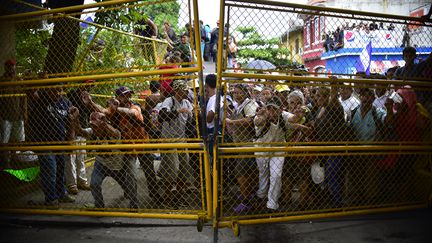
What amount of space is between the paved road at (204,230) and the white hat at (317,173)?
577 mm

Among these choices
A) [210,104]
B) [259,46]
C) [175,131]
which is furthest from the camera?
[175,131]

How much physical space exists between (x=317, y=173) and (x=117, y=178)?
9.52 ft

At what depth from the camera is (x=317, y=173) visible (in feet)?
15.2

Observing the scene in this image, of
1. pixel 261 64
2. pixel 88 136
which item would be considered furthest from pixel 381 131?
pixel 88 136

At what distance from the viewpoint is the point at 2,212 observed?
4.50 meters

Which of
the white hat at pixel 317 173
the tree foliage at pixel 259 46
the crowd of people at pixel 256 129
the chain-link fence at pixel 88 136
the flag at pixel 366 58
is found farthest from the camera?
the flag at pixel 366 58

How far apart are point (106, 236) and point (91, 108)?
2.00 m

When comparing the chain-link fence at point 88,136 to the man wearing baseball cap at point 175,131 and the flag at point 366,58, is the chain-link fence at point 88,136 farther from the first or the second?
the flag at point 366,58

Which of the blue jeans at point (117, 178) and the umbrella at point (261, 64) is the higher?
the umbrella at point (261, 64)

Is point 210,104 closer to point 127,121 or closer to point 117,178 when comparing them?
point 127,121

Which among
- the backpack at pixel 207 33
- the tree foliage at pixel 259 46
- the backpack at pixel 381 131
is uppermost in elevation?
the backpack at pixel 207 33

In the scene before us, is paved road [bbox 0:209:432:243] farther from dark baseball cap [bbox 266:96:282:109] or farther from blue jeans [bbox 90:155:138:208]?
dark baseball cap [bbox 266:96:282:109]

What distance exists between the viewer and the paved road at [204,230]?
3807 millimetres

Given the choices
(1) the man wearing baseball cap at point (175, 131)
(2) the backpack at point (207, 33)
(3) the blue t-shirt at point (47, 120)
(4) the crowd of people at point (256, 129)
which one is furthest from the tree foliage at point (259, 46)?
(2) the backpack at point (207, 33)
